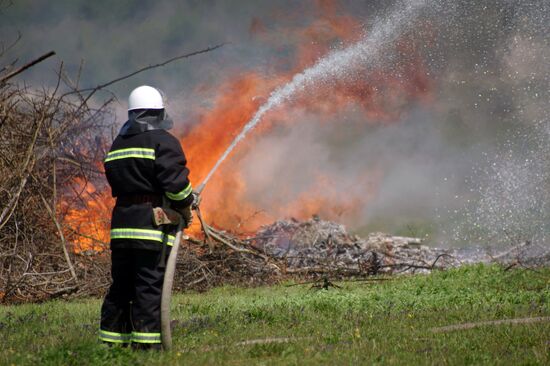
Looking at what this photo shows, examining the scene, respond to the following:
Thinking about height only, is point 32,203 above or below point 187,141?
below

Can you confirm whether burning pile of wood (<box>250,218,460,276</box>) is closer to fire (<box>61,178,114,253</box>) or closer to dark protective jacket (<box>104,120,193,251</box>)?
fire (<box>61,178,114,253</box>)

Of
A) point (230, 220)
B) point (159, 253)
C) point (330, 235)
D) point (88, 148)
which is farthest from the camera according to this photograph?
point (330, 235)

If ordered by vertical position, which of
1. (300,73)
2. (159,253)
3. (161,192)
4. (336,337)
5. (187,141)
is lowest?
(336,337)

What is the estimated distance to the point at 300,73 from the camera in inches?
644

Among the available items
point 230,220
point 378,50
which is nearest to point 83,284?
point 230,220

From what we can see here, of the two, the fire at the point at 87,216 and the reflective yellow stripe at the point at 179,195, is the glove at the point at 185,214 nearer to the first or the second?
the reflective yellow stripe at the point at 179,195

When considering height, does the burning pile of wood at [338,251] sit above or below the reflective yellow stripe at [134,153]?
above

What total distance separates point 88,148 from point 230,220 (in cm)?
384

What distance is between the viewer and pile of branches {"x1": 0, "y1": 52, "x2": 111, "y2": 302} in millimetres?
11414

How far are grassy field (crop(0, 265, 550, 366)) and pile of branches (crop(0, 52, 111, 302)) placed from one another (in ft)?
3.32

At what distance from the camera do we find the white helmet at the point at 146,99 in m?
6.35

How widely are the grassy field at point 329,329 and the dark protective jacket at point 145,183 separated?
950 mm

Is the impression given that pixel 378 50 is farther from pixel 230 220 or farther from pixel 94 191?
pixel 94 191

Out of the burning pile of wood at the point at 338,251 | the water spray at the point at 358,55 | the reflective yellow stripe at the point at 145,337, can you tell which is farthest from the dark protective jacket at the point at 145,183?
the water spray at the point at 358,55
